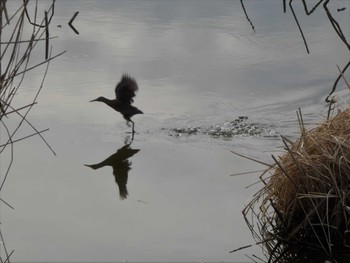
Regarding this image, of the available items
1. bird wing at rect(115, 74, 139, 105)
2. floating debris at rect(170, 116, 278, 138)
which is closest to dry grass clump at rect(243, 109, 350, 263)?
floating debris at rect(170, 116, 278, 138)

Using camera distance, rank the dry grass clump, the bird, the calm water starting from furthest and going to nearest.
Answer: the bird
the calm water
the dry grass clump

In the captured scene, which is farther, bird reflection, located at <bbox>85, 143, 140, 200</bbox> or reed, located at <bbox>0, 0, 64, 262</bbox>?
bird reflection, located at <bbox>85, 143, 140, 200</bbox>

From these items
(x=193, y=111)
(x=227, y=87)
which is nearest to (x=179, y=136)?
(x=193, y=111)

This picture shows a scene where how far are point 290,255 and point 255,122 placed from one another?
2.28 meters

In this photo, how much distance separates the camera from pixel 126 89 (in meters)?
6.08

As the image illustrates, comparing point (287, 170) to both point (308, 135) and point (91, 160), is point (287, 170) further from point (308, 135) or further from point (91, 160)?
point (91, 160)

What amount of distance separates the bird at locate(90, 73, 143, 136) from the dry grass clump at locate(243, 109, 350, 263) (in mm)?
2192

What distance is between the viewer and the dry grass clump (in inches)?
134

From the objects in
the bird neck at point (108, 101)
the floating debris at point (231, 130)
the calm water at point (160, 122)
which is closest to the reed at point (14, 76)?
the calm water at point (160, 122)

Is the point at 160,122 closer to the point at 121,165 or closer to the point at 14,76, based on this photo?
the point at 121,165

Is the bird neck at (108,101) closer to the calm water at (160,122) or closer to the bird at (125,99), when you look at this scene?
the bird at (125,99)

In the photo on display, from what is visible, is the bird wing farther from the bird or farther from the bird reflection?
the bird reflection

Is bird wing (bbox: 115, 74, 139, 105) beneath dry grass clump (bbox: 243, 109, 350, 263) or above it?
beneath

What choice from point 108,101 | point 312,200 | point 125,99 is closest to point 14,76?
point 312,200
